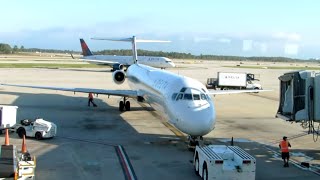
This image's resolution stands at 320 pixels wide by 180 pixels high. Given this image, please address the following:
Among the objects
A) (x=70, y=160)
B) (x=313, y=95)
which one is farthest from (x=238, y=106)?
(x=70, y=160)

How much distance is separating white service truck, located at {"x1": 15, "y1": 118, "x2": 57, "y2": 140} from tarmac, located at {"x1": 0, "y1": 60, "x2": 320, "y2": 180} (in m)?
0.33

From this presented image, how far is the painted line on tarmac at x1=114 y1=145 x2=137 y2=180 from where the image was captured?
14.2 metres

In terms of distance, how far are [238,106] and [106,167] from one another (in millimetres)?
21777

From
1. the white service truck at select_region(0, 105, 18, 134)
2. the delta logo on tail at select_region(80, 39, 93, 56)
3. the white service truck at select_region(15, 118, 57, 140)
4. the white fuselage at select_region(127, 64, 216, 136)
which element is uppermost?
the delta logo on tail at select_region(80, 39, 93, 56)

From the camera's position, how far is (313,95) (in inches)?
672

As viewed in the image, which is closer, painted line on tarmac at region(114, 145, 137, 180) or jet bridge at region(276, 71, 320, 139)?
painted line on tarmac at region(114, 145, 137, 180)

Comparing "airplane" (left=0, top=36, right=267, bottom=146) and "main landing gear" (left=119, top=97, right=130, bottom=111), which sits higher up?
"airplane" (left=0, top=36, right=267, bottom=146)

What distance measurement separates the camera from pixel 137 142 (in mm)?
19875

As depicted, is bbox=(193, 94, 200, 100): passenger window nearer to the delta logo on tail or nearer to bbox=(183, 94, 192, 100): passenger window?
bbox=(183, 94, 192, 100): passenger window

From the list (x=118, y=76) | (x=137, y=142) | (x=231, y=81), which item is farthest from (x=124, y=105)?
(x=231, y=81)

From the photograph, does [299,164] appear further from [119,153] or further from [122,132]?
[122,132]

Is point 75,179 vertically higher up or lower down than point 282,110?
lower down

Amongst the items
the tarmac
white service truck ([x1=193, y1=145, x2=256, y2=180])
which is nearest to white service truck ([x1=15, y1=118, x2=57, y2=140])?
the tarmac

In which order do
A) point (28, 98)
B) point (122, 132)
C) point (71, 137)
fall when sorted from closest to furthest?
point (71, 137)
point (122, 132)
point (28, 98)
